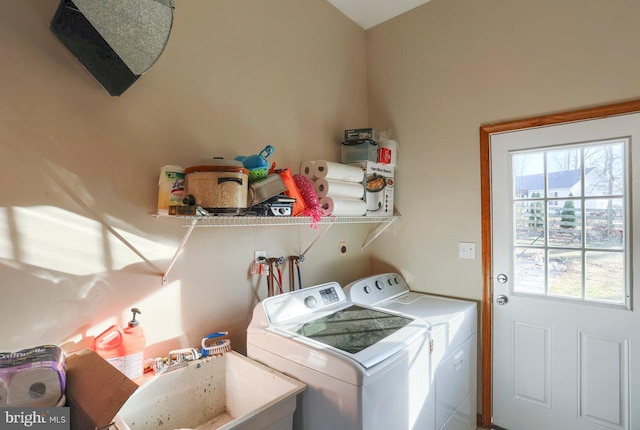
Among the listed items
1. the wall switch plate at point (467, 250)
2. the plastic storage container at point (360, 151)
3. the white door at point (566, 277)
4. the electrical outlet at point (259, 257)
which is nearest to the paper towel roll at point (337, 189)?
the plastic storage container at point (360, 151)

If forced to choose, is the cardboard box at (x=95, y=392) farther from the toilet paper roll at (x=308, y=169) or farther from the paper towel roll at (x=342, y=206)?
the toilet paper roll at (x=308, y=169)

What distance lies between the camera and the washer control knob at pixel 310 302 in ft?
5.85

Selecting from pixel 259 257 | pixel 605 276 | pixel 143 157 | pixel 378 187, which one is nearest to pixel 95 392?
pixel 143 157

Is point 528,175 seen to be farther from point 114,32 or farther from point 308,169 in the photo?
point 114,32

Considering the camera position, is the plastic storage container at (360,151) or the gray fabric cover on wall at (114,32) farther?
the plastic storage container at (360,151)

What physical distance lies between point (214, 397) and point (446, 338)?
1.20 metres

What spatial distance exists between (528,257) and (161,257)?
207 centimetres

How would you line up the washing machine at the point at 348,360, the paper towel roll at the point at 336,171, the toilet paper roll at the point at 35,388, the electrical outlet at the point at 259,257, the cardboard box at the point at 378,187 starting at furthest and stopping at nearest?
the cardboard box at the point at 378,187 < the paper towel roll at the point at 336,171 < the electrical outlet at the point at 259,257 < the washing machine at the point at 348,360 < the toilet paper roll at the point at 35,388

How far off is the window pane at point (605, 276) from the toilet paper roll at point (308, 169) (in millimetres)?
1614

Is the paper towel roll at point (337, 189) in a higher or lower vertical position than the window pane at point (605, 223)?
higher

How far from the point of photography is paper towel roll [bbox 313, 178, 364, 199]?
1947mm

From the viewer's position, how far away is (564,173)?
6.26 feet

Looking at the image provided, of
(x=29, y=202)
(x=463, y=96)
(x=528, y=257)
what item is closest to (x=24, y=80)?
(x=29, y=202)

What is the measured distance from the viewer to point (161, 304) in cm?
147
